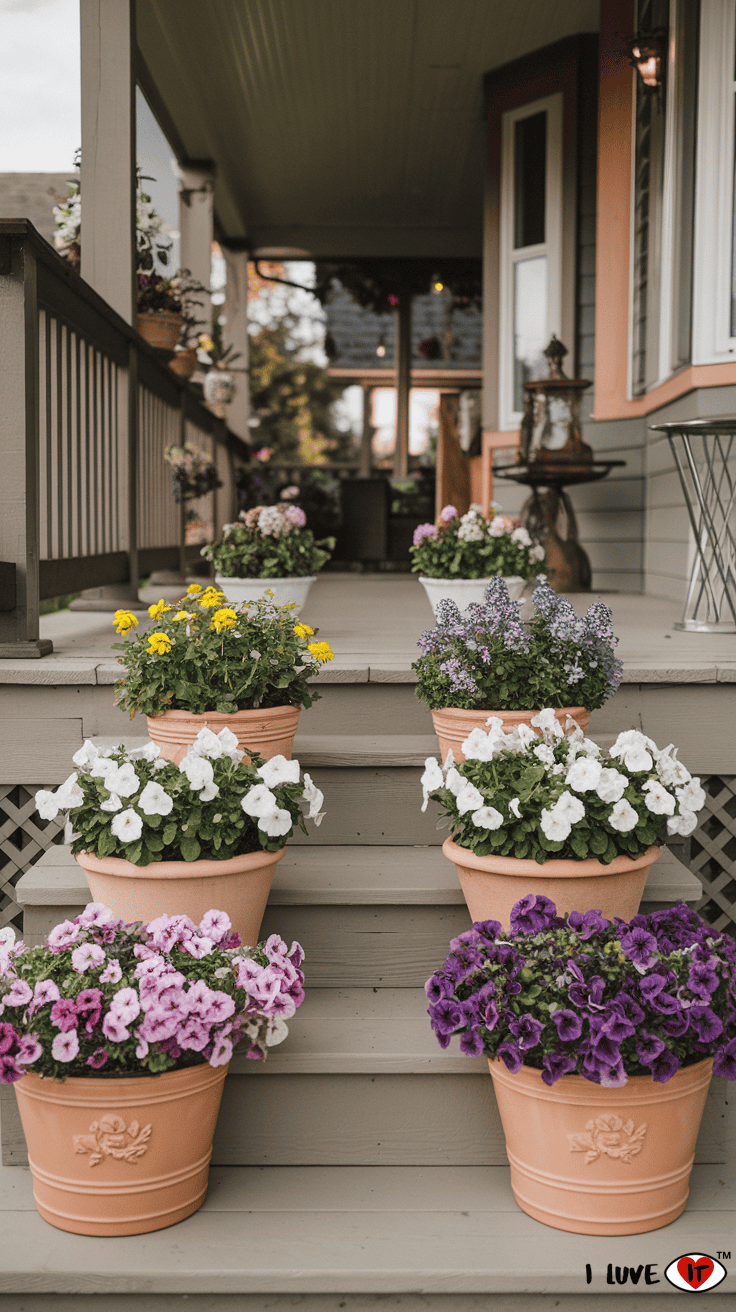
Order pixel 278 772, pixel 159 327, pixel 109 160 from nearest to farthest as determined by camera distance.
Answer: pixel 278 772, pixel 109 160, pixel 159 327

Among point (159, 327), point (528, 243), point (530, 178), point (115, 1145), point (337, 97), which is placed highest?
point (337, 97)

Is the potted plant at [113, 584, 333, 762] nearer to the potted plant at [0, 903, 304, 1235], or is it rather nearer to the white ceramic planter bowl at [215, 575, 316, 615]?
the potted plant at [0, 903, 304, 1235]

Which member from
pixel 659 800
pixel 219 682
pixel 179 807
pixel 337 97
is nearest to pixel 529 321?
pixel 337 97

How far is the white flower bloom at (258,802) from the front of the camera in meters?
1.68

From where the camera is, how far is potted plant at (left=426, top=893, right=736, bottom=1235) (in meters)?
1.42

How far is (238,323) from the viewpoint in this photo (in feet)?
29.1

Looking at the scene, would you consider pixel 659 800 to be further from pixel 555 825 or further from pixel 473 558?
pixel 473 558

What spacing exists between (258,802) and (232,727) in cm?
40

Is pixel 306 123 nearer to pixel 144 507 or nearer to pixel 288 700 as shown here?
pixel 144 507

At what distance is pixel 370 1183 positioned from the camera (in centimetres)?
163

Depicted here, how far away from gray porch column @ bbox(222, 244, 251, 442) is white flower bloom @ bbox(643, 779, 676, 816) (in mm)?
7417

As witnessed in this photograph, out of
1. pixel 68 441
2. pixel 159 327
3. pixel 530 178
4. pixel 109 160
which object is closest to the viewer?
pixel 68 441

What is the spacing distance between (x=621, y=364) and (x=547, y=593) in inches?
152

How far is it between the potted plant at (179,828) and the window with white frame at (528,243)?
5138 mm
